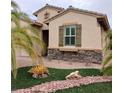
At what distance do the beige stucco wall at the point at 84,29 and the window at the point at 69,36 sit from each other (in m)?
0.05

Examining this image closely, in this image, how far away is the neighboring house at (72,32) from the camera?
201cm

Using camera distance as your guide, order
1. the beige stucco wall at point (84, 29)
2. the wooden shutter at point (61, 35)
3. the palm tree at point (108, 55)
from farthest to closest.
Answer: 1. the wooden shutter at point (61, 35)
2. the beige stucco wall at point (84, 29)
3. the palm tree at point (108, 55)

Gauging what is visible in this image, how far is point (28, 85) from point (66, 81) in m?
0.27

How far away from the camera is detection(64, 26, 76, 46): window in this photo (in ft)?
6.86

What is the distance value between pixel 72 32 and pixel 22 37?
0.36m

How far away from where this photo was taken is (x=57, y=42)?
2.11 metres

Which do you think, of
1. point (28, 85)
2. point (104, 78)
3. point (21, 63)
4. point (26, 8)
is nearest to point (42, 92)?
point (28, 85)

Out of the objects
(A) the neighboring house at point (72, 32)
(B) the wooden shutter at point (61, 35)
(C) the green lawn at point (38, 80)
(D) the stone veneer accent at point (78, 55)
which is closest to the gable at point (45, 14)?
(A) the neighboring house at point (72, 32)

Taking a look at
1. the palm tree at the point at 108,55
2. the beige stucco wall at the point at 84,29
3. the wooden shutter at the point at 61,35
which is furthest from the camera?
the wooden shutter at the point at 61,35

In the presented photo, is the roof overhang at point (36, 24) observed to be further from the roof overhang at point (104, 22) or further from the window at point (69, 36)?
the roof overhang at point (104, 22)

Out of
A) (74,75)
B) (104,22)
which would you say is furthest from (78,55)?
(104,22)

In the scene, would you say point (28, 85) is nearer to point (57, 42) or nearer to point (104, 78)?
point (57, 42)
